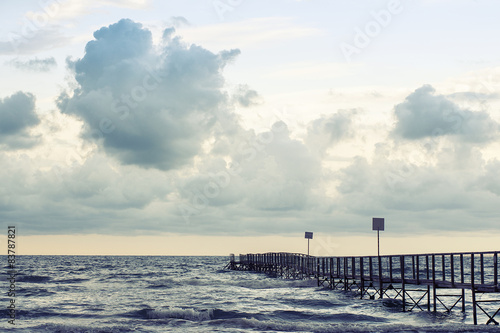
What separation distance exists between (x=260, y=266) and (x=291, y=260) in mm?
15492

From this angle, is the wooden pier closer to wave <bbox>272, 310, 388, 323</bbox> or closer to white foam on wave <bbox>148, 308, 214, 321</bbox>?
wave <bbox>272, 310, 388, 323</bbox>

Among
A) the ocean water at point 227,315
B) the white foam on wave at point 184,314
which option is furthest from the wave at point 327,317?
the white foam on wave at point 184,314

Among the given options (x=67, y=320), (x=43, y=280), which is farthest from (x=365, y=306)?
(x=43, y=280)

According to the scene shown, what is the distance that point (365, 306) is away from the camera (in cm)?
2994

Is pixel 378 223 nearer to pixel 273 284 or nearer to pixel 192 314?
pixel 192 314

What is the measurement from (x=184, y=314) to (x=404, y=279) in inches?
423

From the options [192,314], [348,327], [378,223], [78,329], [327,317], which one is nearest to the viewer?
[78,329]

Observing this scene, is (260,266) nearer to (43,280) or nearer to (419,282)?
(43,280)

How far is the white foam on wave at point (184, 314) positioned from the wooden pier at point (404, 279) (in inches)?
364

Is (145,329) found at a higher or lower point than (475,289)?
lower

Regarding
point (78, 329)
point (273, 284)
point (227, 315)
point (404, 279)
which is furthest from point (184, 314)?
point (273, 284)

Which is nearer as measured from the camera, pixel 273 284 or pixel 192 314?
pixel 192 314

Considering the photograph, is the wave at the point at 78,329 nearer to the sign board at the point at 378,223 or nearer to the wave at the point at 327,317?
the wave at the point at 327,317

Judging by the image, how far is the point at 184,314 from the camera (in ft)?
85.6
